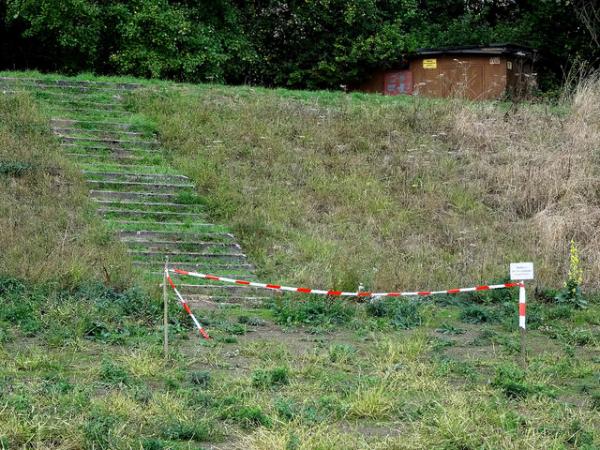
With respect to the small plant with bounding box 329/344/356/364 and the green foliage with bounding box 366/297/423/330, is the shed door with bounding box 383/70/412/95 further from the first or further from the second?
the small plant with bounding box 329/344/356/364

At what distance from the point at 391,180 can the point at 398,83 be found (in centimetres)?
1072

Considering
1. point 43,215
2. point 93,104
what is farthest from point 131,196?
point 93,104

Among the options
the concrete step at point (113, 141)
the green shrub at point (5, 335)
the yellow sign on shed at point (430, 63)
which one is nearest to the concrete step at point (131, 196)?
the concrete step at point (113, 141)

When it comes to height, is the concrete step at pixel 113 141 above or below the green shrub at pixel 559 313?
above

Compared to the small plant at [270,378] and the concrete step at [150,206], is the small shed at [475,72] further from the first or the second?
the small plant at [270,378]

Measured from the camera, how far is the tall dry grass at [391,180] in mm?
14797

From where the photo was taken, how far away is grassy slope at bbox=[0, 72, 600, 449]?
6311 mm

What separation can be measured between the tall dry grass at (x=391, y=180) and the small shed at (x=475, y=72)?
9.88ft

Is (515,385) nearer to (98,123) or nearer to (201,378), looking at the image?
(201,378)

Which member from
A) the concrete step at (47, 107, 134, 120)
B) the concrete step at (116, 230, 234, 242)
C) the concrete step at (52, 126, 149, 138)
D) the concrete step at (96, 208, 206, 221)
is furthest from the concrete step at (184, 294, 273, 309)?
the concrete step at (47, 107, 134, 120)

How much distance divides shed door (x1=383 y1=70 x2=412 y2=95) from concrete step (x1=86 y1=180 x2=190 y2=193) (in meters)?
12.5

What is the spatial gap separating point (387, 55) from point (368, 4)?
2465 millimetres

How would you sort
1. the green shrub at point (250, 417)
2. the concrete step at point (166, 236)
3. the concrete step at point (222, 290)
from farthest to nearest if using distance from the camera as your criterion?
the concrete step at point (166, 236)
the concrete step at point (222, 290)
the green shrub at point (250, 417)

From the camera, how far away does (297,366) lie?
341 inches
